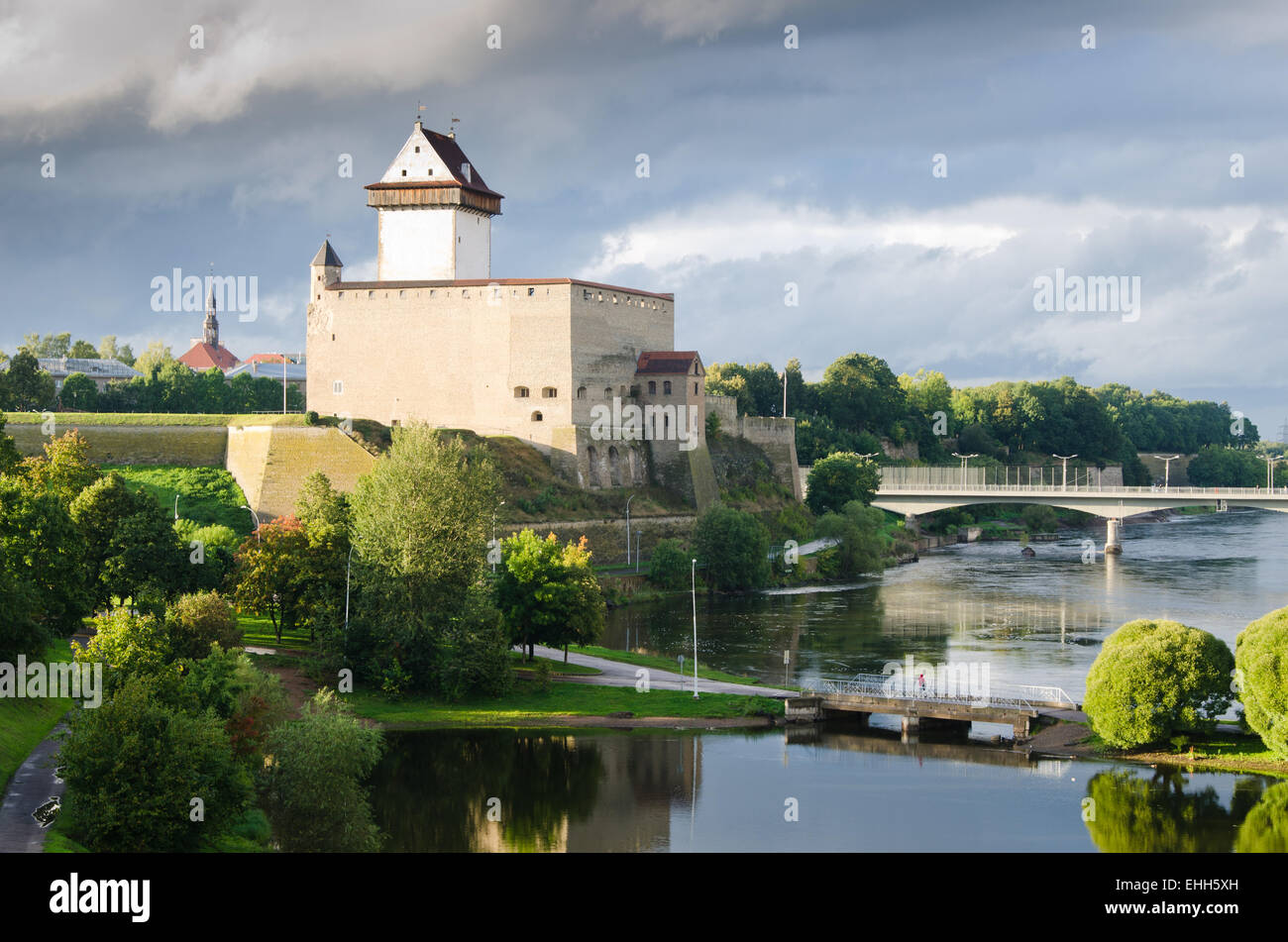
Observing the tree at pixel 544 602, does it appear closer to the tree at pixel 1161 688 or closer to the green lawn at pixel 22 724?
the green lawn at pixel 22 724

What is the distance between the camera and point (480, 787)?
1184 inches

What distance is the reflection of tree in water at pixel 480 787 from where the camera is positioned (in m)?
27.0

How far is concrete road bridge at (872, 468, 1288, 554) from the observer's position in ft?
228

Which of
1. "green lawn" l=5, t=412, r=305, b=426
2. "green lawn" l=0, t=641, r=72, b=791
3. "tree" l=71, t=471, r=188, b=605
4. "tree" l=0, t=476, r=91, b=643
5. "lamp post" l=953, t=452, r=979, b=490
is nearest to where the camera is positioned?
"green lawn" l=0, t=641, r=72, b=791

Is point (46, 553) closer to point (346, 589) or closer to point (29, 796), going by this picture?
point (346, 589)

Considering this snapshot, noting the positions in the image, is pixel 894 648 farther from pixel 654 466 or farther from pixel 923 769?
pixel 654 466

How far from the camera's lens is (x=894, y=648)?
147 ft

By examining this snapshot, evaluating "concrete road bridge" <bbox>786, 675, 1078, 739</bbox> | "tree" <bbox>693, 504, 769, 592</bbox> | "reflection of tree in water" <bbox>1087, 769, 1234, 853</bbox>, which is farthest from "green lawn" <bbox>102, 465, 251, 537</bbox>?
"reflection of tree in water" <bbox>1087, 769, 1234, 853</bbox>

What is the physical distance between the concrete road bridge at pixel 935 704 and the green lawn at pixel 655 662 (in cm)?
289

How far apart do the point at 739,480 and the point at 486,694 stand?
4073cm

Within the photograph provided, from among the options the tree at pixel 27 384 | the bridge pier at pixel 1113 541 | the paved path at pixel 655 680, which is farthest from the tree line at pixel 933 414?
the paved path at pixel 655 680

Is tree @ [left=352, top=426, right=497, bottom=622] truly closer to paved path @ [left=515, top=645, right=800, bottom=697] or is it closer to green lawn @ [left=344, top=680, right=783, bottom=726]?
green lawn @ [left=344, top=680, right=783, bottom=726]

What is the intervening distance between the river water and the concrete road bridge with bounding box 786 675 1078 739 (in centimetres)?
60
